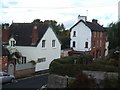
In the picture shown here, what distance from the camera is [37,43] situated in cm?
5522

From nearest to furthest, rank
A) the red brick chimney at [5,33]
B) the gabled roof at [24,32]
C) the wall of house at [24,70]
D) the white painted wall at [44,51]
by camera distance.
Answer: the wall of house at [24,70]
the white painted wall at [44,51]
the gabled roof at [24,32]
the red brick chimney at [5,33]

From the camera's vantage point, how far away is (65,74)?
Result: 108 ft

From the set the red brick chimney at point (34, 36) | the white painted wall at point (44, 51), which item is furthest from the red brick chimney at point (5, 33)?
the red brick chimney at point (34, 36)

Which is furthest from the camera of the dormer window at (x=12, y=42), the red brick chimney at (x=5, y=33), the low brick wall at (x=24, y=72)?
the red brick chimney at (x=5, y=33)

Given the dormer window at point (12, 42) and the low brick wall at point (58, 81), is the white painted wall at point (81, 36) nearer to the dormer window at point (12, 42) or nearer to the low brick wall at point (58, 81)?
the dormer window at point (12, 42)

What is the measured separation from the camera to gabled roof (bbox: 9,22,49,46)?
185ft

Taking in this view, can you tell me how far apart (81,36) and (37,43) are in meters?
20.5

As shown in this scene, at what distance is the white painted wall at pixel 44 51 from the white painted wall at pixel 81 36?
12.7 m

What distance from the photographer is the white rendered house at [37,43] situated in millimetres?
55062

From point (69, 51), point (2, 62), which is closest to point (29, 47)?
point (2, 62)

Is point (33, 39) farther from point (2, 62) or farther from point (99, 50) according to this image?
point (99, 50)

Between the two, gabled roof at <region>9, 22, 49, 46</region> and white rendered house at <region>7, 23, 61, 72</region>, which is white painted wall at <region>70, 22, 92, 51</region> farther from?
gabled roof at <region>9, 22, 49, 46</region>

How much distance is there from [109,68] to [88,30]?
1643 inches

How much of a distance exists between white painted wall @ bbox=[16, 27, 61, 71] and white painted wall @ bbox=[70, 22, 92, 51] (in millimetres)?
12689
